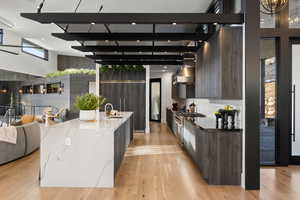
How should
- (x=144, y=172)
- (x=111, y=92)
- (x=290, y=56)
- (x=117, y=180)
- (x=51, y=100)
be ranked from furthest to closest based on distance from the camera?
(x=51, y=100) < (x=111, y=92) < (x=290, y=56) < (x=144, y=172) < (x=117, y=180)

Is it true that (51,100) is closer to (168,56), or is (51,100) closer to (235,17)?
(168,56)

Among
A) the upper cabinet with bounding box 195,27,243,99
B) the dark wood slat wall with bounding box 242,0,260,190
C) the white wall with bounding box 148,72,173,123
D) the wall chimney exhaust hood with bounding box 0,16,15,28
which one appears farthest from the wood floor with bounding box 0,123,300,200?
the white wall with bounding box 148,72,173,123

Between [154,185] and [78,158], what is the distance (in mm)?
1313

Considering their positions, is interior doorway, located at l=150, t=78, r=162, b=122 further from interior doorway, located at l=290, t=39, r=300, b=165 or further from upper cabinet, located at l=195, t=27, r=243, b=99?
upper cabinet, located at l=195, t=27, r=243, b=99

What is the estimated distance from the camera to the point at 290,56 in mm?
5215

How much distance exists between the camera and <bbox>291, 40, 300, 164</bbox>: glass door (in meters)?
5.21

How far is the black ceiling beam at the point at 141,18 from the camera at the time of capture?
12.5 feet

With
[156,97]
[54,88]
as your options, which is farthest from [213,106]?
[54,88]

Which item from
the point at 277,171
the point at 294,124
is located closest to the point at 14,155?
the point at 277,171

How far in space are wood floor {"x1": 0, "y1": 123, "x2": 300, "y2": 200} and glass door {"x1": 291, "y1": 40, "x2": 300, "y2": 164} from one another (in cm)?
51

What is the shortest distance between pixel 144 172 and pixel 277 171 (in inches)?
105

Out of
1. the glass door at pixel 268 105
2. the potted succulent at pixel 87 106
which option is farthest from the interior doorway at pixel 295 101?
the potted succulent at pixel 87 106

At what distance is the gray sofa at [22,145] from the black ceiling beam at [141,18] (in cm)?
291

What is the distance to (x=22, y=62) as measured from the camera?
1242 cm
